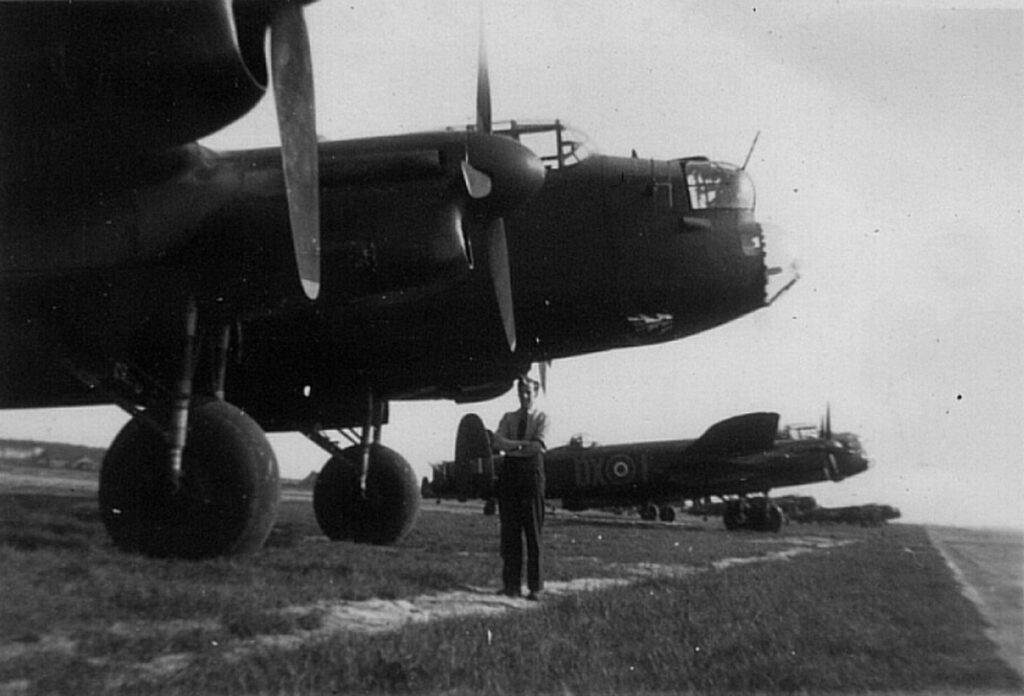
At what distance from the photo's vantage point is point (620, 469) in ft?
92.5

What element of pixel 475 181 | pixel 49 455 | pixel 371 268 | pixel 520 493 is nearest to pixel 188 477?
pixel 371 268

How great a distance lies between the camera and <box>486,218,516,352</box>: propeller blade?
7.87 metres

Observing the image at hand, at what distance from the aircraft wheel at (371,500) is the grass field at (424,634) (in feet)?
7.74

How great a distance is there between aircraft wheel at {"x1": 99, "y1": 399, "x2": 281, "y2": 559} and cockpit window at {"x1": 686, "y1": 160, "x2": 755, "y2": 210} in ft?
15.1

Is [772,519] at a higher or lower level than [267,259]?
lower

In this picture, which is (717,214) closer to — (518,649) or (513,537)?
(513,537)

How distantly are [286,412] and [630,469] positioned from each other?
776 inches

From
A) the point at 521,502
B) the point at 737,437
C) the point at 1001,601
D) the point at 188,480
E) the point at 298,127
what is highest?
the point at 737,437

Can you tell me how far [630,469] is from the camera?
2811 cm

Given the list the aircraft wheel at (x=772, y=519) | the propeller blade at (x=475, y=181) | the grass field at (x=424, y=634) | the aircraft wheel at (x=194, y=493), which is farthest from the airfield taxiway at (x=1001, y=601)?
the aircraft wheel at (x=772, y=519)

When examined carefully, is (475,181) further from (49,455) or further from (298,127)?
(49,455)

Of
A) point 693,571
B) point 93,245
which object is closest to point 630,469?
point 693,571

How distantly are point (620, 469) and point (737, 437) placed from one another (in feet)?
13.2

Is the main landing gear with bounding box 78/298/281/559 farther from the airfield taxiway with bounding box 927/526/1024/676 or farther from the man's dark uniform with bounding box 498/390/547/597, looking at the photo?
the airfield taxiway with bounding box 927/526/1024/676
